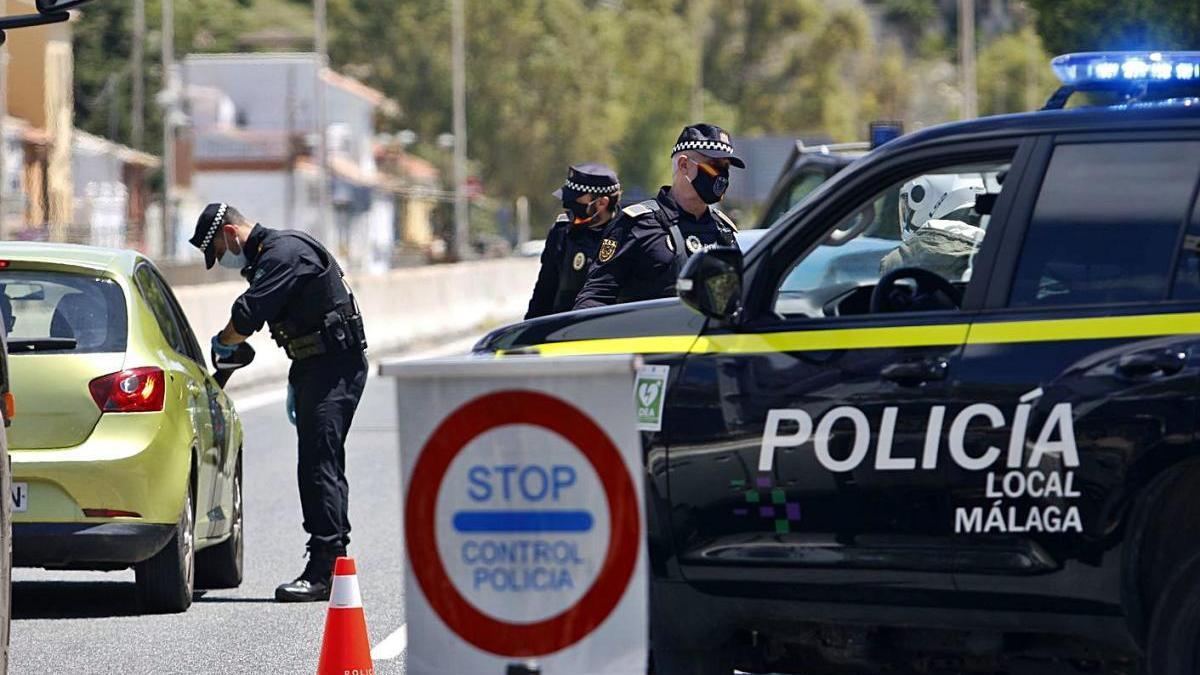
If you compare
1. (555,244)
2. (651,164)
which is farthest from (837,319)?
(651,164)

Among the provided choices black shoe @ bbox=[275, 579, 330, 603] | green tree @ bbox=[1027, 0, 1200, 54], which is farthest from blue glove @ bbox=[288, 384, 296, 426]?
green tree @ bbox=[1027, 0, 1200, 54]

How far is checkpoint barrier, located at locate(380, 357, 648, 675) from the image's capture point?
206 inches

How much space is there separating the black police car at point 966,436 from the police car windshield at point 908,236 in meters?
0.22

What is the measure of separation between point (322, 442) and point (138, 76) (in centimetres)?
7296

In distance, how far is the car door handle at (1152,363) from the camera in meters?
5.95

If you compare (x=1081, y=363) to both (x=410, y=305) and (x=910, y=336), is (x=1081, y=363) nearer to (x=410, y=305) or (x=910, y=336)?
(x=910, y=336)

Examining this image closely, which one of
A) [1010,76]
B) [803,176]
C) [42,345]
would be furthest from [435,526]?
[1010,76]

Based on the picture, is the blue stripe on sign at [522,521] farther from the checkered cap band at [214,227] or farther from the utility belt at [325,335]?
the checkered cap band at [214,227]

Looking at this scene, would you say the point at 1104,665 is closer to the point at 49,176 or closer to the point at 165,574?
the point at 165,574

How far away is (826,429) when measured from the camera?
621cm

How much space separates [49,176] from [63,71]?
349 cm

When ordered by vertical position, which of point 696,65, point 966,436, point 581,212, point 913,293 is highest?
point 696,65

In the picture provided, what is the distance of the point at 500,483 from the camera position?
5.32m

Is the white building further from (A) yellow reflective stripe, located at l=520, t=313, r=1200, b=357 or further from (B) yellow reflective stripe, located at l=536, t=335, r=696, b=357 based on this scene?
(A) yellow reflective stripe, located at l=520, t=313, r=1200, b=357
